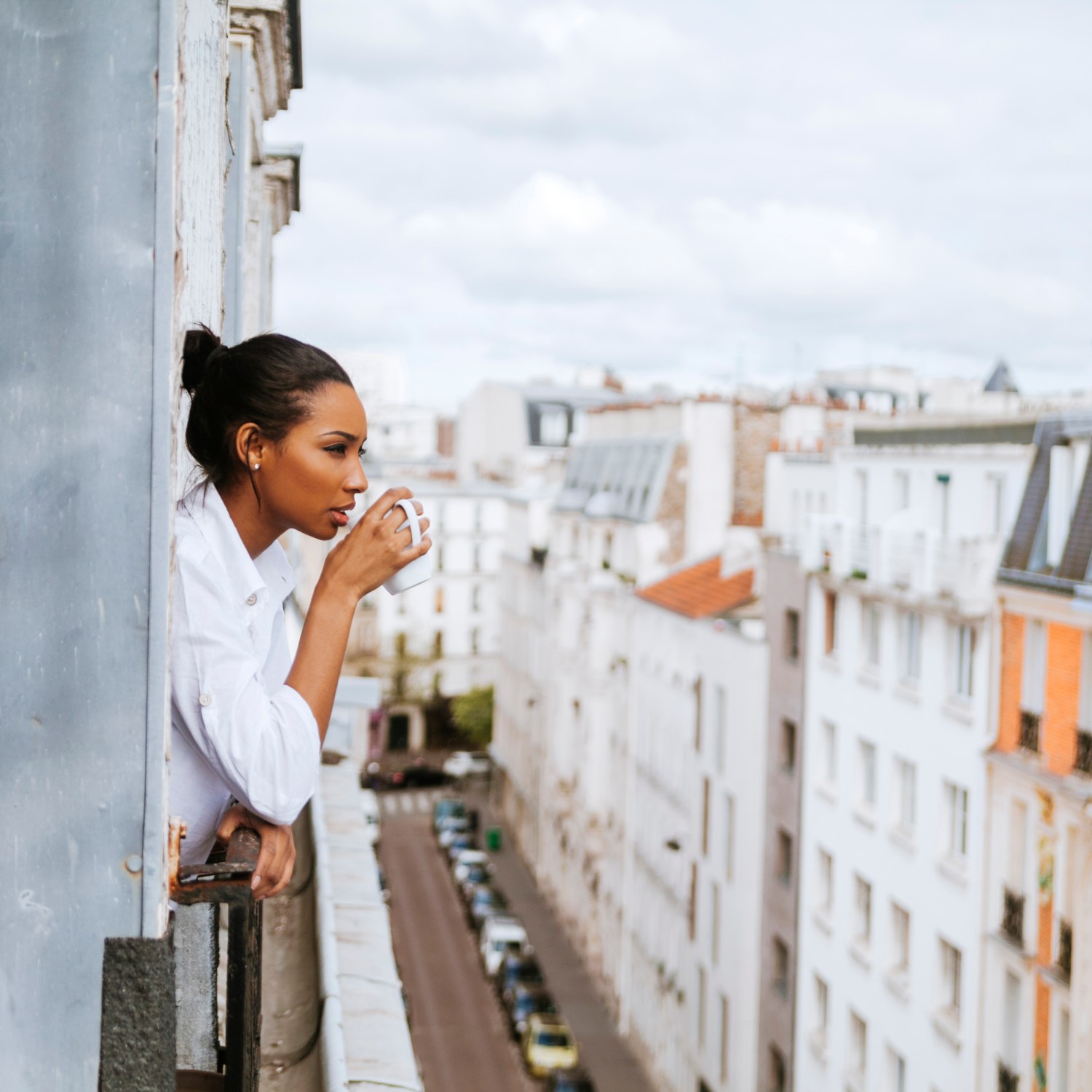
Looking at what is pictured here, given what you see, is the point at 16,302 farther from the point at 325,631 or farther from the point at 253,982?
the point at 253,982

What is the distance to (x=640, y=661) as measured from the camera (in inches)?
1582

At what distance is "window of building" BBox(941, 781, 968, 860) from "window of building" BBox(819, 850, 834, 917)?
4.84 m

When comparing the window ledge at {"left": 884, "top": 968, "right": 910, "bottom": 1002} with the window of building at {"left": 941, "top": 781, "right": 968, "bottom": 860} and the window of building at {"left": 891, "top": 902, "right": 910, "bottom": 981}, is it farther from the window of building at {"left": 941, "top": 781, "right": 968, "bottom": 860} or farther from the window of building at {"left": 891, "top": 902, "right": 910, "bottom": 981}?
the window of building at {"left": 941, "top": 781, "right": 968, "bottom": 860}

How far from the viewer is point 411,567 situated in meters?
2.87

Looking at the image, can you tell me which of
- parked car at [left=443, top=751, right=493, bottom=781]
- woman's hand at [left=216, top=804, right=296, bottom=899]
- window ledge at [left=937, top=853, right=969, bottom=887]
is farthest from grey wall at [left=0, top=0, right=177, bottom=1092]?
parked car at [left=443, top=751, right=493, bottom=781]

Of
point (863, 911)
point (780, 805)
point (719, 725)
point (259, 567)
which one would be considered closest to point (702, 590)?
point (719, 725)

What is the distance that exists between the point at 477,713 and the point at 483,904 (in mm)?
25268

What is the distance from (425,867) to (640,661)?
21.2m

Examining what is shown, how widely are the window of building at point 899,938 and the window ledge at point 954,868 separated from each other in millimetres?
2091

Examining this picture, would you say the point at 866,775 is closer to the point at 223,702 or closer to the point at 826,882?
the point at 826,882

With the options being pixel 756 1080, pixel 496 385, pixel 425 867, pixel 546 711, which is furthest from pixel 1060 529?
pixel 496 385

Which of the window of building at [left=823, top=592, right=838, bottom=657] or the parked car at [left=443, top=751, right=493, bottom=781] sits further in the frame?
the parked car at [left=443, top=751, right=493, bottom=781]

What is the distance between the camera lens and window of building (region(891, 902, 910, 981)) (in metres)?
25.9

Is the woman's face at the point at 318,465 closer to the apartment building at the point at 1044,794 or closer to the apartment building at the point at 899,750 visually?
the apartment building at the point at 1044,794
